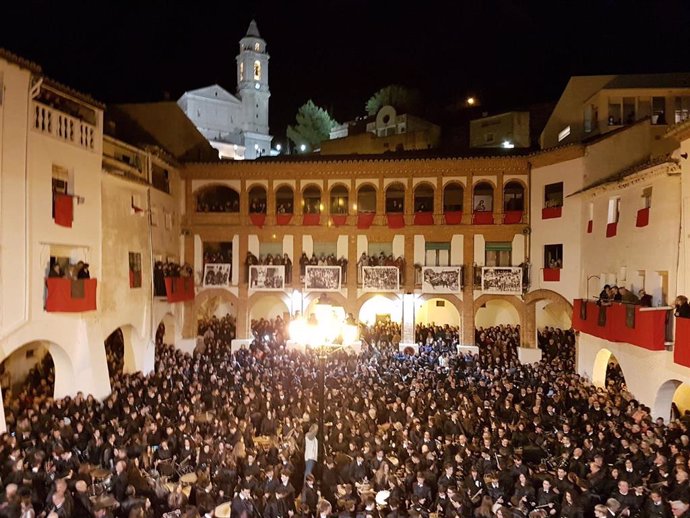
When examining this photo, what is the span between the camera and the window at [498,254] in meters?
27.8

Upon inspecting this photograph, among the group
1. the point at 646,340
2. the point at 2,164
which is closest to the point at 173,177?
the point at 2,164

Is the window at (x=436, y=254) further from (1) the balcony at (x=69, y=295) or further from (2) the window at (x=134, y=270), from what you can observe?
(1) the balcony at (x=69, y=295)

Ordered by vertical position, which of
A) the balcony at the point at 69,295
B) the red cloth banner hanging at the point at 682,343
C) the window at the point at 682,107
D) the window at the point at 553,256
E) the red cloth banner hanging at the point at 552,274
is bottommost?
the red cloth banner hanging at the point at 682,343

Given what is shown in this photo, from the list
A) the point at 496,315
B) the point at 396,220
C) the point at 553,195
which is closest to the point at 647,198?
the point at 553,195

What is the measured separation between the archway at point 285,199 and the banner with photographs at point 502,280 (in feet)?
34.9

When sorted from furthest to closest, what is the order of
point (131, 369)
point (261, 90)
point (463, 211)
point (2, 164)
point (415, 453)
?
1. point (261, 90)
2. point (463, 211)
3. point (131, 369)
4. point (2, 164)
5. point (415, 453)

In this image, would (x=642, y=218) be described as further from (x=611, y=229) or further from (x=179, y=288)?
(x=179, y=288)

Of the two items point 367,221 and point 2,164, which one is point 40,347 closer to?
point 2,164

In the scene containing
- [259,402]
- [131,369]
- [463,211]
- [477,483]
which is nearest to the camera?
[477,483]

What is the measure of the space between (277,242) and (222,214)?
3.22m

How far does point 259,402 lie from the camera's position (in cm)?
1725

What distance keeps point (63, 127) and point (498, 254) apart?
20.0 metres

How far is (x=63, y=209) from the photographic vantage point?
687 inches

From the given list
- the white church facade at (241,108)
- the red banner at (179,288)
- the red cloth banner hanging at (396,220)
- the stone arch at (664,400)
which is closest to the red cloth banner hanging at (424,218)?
the red cloth banner hanging at (396,220)
